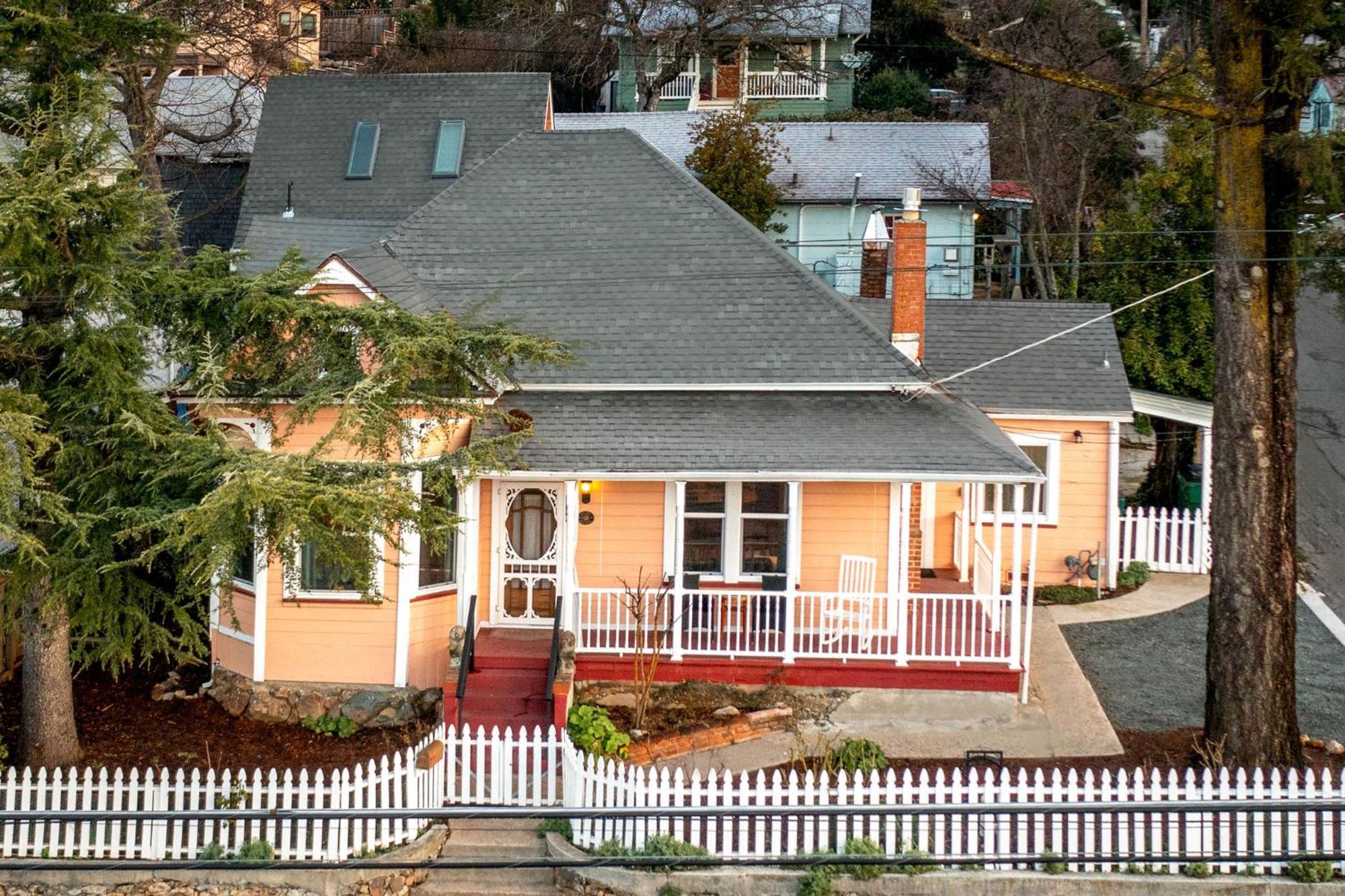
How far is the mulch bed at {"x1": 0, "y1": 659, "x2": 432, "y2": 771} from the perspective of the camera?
13883 millimetres

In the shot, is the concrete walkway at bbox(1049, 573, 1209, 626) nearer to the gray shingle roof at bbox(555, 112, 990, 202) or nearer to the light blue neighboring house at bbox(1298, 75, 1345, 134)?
the gray shingle roof at bbox(555, 112, 990, 202)

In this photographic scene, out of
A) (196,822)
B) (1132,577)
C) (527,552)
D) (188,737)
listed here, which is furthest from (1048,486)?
(196,822)

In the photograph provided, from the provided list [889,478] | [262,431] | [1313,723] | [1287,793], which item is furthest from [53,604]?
[1313,723]

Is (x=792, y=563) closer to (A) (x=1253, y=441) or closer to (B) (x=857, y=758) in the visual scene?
(B) (x=857, y=758)

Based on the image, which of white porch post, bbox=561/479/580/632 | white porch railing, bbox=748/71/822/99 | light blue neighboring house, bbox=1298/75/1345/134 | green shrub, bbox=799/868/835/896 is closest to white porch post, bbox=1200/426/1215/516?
light blue neighboring house, bbox=1298/75/1345/134

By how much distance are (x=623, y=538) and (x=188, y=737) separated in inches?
229

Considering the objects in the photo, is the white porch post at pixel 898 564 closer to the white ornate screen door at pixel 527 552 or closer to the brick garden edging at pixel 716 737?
the brick garden edging at pixel 716 737

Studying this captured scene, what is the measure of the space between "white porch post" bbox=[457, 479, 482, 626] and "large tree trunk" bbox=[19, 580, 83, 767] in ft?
14.8

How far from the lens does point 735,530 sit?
55.0 ft

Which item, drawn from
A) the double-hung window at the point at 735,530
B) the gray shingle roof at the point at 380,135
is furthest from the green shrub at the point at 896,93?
the double-hung window at the point at 735,530

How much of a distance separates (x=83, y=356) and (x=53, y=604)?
244cm

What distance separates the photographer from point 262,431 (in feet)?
49.5

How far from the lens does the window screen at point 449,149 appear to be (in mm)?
21156

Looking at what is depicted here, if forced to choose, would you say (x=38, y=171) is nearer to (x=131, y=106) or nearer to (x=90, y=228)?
(x=90, y=228)
